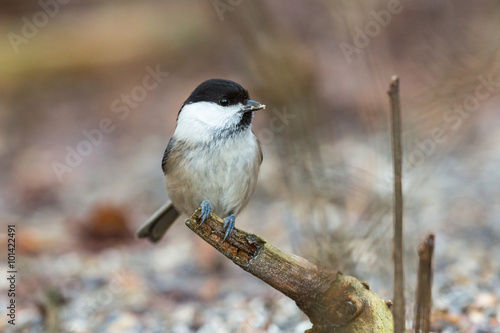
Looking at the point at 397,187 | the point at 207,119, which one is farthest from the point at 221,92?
the point at 397,187

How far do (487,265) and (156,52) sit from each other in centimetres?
449

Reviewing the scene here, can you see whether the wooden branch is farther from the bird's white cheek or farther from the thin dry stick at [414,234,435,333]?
the bird's white cheek

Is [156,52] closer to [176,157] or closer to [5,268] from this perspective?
[5,268]

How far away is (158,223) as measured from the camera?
2.71 m

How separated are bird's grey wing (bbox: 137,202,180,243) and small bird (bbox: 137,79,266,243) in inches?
13.5

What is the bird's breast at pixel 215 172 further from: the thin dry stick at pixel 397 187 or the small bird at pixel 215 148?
the thin dry stick at pixel 397 187

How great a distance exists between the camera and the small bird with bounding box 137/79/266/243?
7.25ft

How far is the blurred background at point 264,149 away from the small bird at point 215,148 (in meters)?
0.13

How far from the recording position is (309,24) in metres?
6.21

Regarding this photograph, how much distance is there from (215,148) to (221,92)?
0.73 ft

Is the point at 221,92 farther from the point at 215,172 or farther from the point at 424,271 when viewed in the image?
the point at 424,271

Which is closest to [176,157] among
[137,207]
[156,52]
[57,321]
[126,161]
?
[57,321]

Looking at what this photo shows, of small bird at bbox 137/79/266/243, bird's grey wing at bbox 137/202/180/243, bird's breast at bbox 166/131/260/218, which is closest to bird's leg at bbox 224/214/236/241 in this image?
small bird at bbox 137/79/266/243

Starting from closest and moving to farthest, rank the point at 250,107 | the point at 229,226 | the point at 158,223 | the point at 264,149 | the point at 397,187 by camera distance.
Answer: the point at 397,187
the point at 229,226
the point at 250,107
the point at 158,223
the point at 264,149
